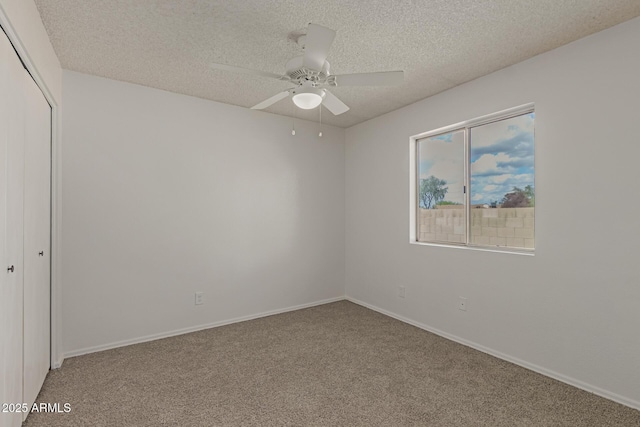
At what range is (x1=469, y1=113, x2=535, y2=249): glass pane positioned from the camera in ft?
8.89

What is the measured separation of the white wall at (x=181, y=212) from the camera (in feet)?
9.32

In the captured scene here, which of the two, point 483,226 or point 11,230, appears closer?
point 11,230

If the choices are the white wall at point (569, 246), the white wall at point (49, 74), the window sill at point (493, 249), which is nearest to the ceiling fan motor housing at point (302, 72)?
the white wall at point (49, 74)

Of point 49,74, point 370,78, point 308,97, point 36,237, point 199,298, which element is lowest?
point 199,298

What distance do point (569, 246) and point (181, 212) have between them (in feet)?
11.0

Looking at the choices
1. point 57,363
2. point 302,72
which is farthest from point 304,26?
point 57,363

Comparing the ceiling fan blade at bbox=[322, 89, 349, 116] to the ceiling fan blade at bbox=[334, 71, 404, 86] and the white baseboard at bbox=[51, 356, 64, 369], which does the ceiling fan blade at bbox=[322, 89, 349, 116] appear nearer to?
the ceiling fan blade at bbox=[334, 71, 404, 86]

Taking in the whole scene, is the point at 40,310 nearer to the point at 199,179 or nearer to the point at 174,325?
the point at 174,325

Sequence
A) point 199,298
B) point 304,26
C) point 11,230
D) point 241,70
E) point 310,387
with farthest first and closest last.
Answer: point 199,298
point 310,387
point 304,26
point 241,70
point 11,230

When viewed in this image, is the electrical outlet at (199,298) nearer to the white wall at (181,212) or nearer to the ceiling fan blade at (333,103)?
the white wall at (181,212)

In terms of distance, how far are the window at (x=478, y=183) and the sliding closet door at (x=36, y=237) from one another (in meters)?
3.30

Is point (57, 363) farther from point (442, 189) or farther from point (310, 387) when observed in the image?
point (442, 189)

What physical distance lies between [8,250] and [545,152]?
3453 mm

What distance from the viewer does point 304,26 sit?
2146 millimetres
